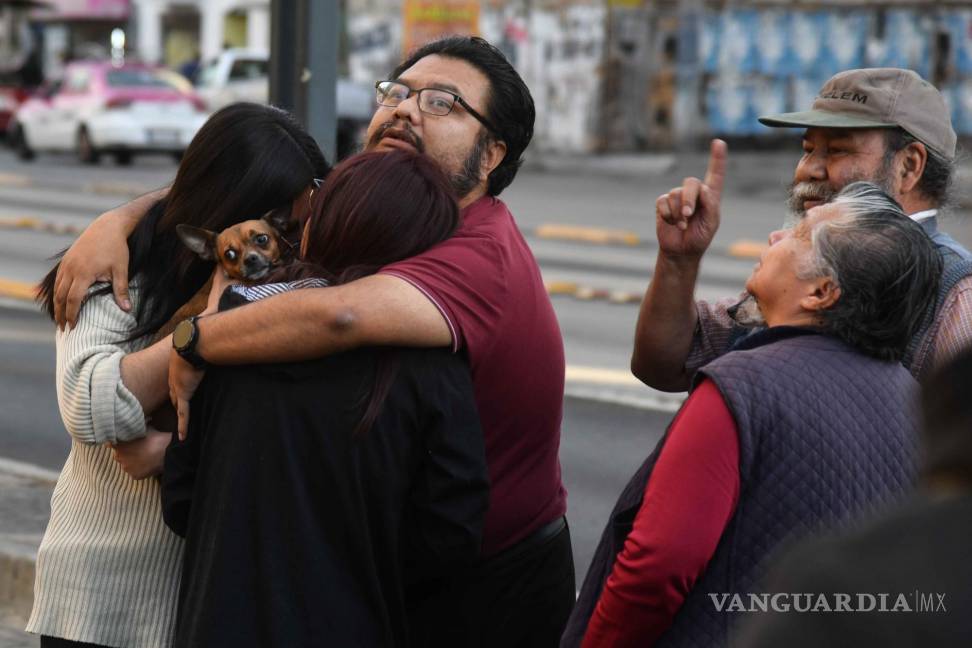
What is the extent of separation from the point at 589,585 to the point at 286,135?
44.6 inches

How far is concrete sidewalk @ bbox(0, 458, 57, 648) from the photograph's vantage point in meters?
A: 5.25

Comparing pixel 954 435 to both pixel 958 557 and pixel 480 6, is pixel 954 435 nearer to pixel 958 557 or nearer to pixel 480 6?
pixel 958 557

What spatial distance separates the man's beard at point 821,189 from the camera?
3.51 meters

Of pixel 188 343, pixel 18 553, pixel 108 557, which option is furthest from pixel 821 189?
pixel 18 553

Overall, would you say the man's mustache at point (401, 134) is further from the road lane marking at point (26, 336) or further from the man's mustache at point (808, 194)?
the road lane marking at point (26, 336)

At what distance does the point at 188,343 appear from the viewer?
2.75m

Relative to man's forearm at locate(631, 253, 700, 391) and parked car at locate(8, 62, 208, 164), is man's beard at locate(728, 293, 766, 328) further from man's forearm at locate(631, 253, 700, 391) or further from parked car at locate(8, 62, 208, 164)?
parked car at locate(8, 62, 208, 164)

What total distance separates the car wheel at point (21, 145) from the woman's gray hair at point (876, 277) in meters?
28.3

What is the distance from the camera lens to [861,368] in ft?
8.86

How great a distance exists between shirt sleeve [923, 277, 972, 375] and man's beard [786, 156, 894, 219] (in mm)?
356

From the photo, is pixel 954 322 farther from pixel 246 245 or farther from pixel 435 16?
pixel 435 16

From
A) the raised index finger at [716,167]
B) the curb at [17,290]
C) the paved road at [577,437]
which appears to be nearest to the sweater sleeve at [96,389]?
the raised index finger at [716,167]

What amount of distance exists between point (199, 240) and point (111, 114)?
24854 mm

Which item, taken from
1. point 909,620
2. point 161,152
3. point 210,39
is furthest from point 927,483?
point 210,39
